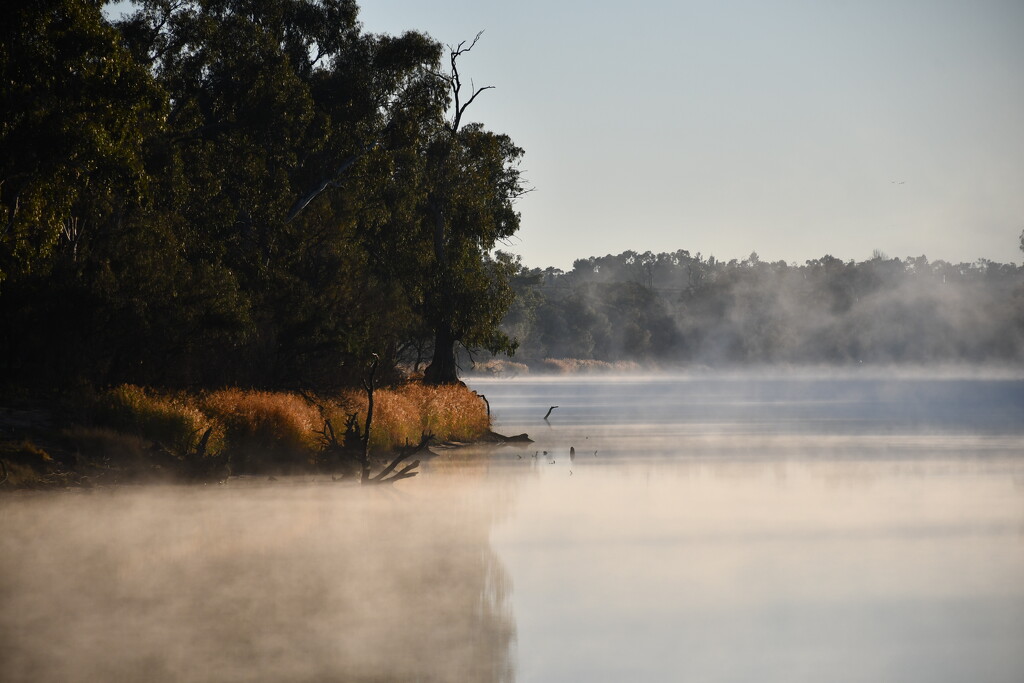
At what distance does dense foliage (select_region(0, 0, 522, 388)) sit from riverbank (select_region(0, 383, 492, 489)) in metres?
2.04

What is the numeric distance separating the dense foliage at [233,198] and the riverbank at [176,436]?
2.04m

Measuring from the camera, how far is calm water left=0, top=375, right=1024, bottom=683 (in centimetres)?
1280

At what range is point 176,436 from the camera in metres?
30.6

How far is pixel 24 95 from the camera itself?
27.4m

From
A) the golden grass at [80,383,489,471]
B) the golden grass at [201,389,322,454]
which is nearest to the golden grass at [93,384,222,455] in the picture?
the golden grass at [80,383,489,471]

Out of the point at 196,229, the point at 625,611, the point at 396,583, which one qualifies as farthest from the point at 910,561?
the point at 196,229

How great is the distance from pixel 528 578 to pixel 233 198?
1173 inches

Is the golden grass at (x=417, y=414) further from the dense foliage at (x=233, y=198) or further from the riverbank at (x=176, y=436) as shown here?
the dense foliage at (x=233, y=198)

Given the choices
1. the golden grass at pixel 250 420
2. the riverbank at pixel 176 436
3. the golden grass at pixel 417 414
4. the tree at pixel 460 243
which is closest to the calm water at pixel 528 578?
the riverbank at pixel 176 436

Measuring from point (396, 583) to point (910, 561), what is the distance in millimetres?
7698

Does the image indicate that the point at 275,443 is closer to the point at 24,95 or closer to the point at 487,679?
the point at 24,95

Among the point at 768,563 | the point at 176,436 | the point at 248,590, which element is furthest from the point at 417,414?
the point at 248,590

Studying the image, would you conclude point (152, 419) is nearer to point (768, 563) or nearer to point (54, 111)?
point (54, 111)

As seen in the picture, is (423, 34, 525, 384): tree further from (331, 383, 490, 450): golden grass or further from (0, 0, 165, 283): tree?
(0, 0, 165, 283): tree
